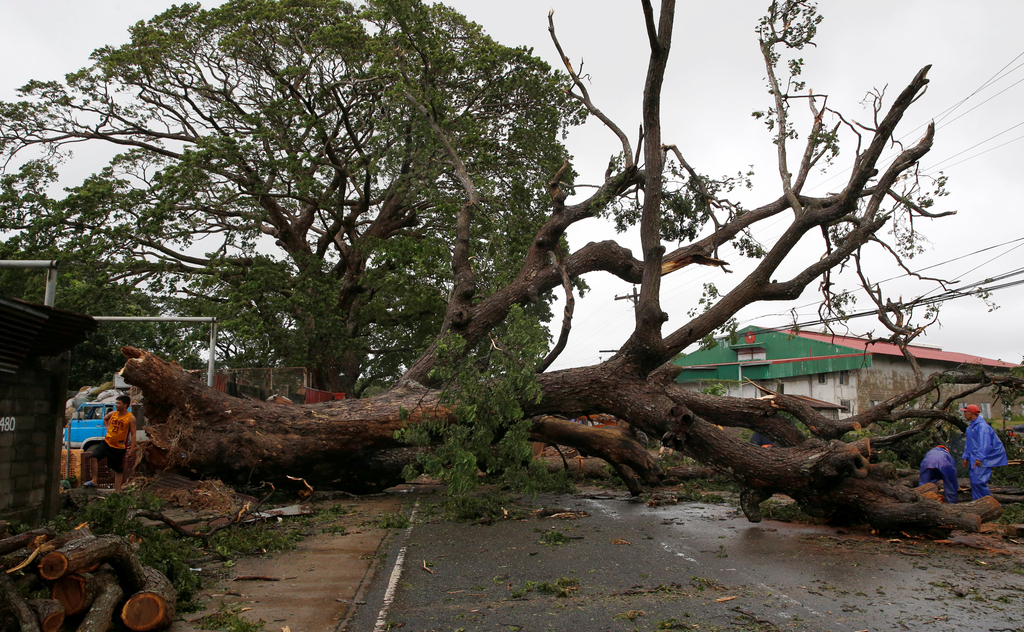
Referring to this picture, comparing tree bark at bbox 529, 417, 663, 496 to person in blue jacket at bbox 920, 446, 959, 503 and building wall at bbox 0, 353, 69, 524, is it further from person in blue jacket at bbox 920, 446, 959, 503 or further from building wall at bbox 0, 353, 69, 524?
building wall at bbox 0, 353, 69, 524

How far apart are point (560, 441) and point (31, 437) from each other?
725 centimetres

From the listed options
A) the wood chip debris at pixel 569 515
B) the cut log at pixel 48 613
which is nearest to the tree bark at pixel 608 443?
the wood chip debris at pixel 569 515

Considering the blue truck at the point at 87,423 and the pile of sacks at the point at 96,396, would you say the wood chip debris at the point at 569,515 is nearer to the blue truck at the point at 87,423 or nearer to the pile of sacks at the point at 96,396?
the blue truck at the point at 87,423

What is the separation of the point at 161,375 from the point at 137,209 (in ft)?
27.3

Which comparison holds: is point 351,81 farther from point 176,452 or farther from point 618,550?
point 618,550

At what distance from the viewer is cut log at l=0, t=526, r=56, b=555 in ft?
12.6

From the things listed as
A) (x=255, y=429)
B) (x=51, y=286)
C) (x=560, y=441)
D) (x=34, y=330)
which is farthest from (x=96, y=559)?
(x=560, y=441)

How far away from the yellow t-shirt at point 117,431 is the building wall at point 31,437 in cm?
299

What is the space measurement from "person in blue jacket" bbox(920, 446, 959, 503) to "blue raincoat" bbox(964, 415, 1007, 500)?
226mm

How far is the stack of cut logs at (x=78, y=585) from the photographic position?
3.71 metres

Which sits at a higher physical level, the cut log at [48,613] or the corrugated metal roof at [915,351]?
the corrugated metal roof at [915,351]

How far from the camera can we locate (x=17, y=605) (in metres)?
3.63

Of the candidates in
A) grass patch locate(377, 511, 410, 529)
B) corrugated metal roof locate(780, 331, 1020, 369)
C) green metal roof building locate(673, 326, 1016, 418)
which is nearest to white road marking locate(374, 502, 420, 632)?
grass patch locate(377, 511, 410, 529)

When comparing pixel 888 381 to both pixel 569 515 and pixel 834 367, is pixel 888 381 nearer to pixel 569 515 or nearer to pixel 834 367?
pixel 834 367
